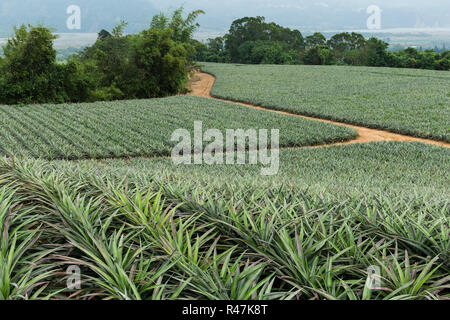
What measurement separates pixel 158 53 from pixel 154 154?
15215mm

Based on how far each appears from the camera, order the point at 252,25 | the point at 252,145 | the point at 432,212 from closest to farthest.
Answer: the point at 432,212 → the point at 252,145 → the point at 252,25

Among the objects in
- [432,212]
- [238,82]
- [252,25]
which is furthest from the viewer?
[252,25]

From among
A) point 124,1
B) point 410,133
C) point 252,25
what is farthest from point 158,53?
point 124,1

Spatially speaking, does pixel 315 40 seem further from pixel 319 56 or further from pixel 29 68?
pixel 29 68

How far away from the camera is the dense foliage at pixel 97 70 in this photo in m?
20.2

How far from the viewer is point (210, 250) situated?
199 centimetres

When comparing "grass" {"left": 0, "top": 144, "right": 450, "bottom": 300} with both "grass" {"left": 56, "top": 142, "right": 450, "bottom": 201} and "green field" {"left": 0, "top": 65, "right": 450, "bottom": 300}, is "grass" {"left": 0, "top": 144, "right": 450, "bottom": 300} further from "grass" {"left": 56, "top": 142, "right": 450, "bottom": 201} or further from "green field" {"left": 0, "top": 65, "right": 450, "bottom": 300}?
"grass" {"left": 56, "top": 142, "right": 450, "bottom": 201}

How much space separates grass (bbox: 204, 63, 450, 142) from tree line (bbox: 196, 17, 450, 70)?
1836 cm

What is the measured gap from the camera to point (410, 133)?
1159 centimetres

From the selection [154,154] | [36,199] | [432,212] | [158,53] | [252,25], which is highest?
[252,25]

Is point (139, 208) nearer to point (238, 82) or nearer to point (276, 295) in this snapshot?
point (276, 295)

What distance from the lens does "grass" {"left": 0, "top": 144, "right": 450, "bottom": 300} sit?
1720mm

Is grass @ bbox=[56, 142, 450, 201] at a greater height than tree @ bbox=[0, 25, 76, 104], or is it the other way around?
tree @ bbox=[0, 25, 76, 104]

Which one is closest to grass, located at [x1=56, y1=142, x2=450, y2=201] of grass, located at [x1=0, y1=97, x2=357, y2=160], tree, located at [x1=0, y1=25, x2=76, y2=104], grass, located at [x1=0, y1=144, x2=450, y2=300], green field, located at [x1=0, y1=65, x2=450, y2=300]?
grass, located at [x1=0, y1=97, x2=357, y2=160]
